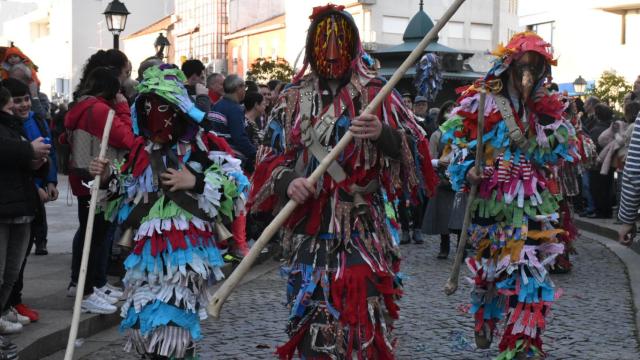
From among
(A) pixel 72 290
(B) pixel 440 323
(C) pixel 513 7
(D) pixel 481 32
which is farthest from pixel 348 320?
(C) pixel 513 7

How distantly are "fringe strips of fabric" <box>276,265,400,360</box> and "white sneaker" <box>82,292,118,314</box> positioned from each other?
9.06 feet

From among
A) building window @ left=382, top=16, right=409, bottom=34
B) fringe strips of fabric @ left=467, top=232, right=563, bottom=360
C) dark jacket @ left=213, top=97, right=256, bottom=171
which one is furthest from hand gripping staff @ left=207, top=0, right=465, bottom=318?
building window @ left=382, top=16, right=409, bottom=34

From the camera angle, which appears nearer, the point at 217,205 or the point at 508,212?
the point at 217,205

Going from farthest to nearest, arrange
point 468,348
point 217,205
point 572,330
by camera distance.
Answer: point 572,330 < point 468,348 < point 217,205

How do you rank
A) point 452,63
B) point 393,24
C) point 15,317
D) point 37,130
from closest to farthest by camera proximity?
point 15,317 → point 37,130 → point 452,63 → point 393,24

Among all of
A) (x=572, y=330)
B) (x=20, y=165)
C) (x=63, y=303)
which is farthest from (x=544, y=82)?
(x=63, y=303)

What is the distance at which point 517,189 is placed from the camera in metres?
6.14

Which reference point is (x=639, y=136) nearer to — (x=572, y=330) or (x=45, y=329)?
(x=572, y=330)

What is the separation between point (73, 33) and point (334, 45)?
3151 inches

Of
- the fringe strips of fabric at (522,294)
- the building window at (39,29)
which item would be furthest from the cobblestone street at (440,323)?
the building window at (39,29)

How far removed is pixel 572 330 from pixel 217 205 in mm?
3381

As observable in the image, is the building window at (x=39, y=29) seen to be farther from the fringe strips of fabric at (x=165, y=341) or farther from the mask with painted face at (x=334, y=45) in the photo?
the mask with painted face at (x=334, y=45)

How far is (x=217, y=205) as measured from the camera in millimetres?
5395

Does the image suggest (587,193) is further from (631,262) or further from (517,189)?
(517,189)
